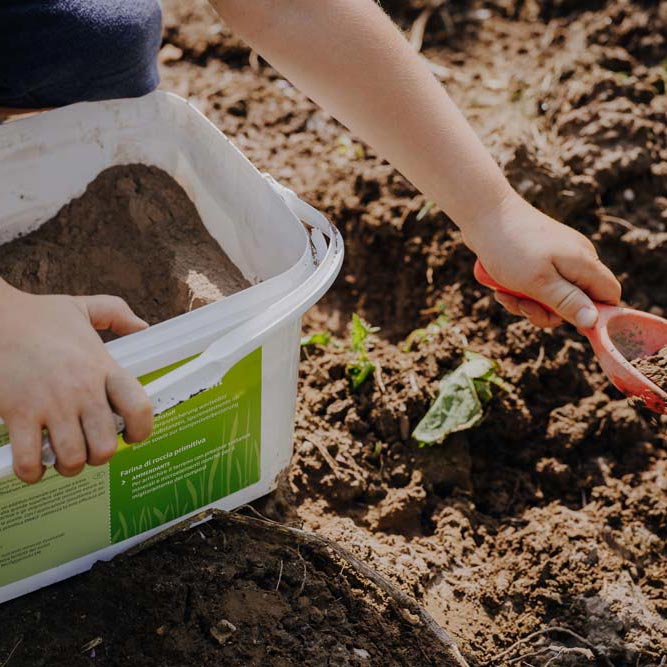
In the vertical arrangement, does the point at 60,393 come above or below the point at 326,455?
above

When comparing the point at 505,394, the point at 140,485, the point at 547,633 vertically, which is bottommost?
the point at 547,633

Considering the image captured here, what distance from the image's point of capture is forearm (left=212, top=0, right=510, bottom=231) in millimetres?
1270

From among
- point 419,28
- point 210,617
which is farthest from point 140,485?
point 419,28

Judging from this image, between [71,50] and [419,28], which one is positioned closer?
[71,50]

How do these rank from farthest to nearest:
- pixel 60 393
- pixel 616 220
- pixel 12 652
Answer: pixel 616 220
pixel 12 652
pixel 60 393

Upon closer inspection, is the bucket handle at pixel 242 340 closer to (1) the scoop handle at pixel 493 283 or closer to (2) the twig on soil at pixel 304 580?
(1) the scoop handle at pixel 493 283

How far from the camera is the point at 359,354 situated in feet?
5.50

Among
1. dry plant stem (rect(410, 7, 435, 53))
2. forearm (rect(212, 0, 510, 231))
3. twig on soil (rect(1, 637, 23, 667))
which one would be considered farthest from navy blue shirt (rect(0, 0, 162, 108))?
dry plant stem (rect(410, 7, 435, 53))

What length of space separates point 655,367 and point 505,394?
38cm

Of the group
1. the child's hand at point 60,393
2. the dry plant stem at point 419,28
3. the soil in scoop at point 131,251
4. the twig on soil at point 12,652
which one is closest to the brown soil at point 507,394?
the dry plant stem at point 419,28

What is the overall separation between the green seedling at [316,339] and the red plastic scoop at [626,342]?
1.40 ft

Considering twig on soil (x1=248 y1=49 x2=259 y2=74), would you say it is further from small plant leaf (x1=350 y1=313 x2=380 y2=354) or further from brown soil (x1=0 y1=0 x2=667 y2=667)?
small plant leaf (x1=350 y1=313 x2=380 y2=354)

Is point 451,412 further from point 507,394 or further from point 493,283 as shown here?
point 493,283

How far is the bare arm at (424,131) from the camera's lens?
1.27 m
